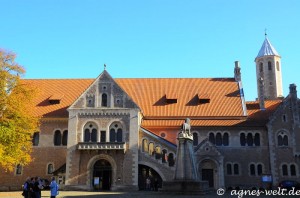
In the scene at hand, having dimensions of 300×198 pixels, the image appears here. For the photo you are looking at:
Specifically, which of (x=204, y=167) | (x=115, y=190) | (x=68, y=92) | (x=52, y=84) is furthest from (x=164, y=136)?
(x=52, y=84)

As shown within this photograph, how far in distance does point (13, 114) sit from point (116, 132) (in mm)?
12698

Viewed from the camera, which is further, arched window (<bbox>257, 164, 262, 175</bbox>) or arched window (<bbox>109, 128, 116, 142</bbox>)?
arched window (<bbox>257, 164, 262, 175</bbox>)

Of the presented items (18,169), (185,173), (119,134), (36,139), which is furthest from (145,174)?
(185,173)

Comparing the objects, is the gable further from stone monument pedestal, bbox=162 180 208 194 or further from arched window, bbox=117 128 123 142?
stone monument pedestal, bbox=162 180 208 194

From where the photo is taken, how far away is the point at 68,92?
166 ft

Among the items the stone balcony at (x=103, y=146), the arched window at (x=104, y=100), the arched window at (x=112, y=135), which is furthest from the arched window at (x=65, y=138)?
the arched window at (x=112, y=135)

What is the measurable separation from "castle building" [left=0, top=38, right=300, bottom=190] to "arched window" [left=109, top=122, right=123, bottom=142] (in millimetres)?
114

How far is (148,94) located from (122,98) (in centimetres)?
944

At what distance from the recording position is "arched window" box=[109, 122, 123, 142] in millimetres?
42156

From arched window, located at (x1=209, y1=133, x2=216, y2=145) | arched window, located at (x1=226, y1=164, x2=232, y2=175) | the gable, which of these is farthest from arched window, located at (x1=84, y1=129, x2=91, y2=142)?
arched window, located at (x1=226, y1=164, x2=232, y2=175)

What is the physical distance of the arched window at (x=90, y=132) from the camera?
42.4 meters

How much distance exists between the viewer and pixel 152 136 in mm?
42469

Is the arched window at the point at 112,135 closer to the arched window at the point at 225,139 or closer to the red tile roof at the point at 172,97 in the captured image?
the red tile roof at the point at 172,97

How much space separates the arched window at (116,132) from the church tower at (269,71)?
148 feet
